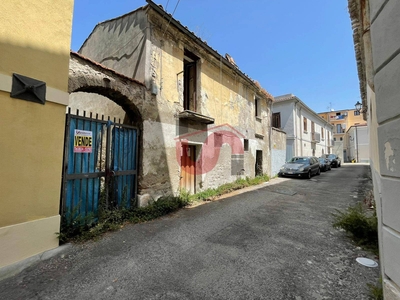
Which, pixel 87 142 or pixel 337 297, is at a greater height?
pixel 87 142

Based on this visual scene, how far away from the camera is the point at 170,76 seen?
5984mm

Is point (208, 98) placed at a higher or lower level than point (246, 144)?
higher

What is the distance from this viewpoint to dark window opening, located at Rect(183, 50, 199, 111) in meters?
7.21

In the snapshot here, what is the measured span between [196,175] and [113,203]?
3347 mm

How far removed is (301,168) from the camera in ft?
39.1

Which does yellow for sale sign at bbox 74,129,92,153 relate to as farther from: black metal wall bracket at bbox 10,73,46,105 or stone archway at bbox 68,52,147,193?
black metal wall bracket at bbox 10,73,46,105

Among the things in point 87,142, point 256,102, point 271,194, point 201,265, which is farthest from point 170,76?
point 256,102

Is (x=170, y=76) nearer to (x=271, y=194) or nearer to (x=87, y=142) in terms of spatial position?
(x=87, y=142)

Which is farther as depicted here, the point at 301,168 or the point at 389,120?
the point at 301,168

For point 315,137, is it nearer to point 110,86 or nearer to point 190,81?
point 190,81

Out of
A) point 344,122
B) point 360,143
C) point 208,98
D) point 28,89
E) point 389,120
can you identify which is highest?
point 344,122

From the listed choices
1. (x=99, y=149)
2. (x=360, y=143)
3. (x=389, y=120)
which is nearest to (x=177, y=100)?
(x=99, y=149)

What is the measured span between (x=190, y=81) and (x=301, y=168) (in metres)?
8.96

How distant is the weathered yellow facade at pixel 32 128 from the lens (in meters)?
2.64
